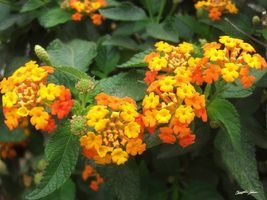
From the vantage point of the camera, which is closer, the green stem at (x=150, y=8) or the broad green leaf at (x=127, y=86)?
the broad green leaf at (x=127, y=86)

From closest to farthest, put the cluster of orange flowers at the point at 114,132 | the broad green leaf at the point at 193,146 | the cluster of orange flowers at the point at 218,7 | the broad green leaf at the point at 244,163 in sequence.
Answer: the cluster of orange flowers at the point at 114,132, the broad green leaf at the point at 244,163, the broad green leaf at the point at 193,146, the cluster of orange flowers at the point at 218,7

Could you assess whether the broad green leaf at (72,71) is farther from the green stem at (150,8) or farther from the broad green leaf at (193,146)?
the green stem at (150,8)

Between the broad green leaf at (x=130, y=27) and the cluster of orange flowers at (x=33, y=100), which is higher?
the cluster of orange flowers at (x=33, y=100)

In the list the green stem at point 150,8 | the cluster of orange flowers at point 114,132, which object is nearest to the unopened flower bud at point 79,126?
the cluster of orange flowers at point 114,132

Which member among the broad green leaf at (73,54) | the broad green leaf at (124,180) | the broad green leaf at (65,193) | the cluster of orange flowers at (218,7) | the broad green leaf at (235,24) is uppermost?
the cluster of orange flowers at (218,7)

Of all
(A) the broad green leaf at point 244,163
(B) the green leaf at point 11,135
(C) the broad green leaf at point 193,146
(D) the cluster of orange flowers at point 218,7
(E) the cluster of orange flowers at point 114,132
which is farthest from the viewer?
(B) the green leaf at point 11,135

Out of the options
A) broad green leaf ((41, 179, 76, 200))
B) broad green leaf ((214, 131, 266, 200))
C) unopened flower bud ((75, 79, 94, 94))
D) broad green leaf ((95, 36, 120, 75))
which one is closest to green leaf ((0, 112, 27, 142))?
broad green leaf ((41, 179, 76, 200))

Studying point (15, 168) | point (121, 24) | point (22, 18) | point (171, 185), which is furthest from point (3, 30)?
point (171, 185)
